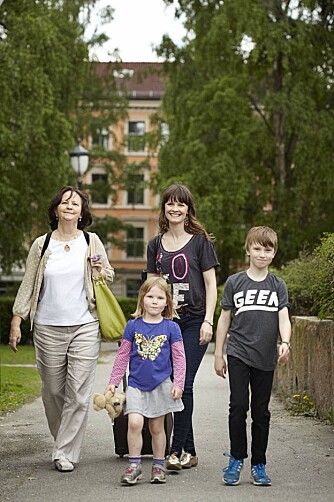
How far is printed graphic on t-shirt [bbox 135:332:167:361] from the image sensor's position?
7.51 metres

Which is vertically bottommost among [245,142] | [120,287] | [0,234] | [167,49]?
[120,287]

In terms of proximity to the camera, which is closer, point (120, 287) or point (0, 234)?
point (0, 234)

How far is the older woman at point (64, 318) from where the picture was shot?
825cm

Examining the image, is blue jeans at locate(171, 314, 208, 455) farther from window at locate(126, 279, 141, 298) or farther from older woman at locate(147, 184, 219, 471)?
window at locate(126, 279, 141, 298)

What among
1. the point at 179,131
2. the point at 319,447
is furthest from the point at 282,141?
the point at 319,447

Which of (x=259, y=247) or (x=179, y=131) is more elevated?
(x=179, y=131)

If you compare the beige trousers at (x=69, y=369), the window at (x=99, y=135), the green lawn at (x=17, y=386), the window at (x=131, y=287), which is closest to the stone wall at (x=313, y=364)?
the beige trousers at (x=69, y=369)

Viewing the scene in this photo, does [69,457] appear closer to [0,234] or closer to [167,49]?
[0,234]

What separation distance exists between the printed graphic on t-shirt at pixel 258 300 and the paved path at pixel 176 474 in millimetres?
1120

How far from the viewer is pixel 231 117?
36719mm

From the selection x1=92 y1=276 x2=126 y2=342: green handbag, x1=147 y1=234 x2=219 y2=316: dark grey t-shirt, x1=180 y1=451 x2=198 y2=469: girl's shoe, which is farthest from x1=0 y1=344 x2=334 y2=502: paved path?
x1=147 y1=234 x2=219 y2=316: dark grey t-shirt

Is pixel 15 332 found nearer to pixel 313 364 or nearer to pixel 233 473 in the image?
pixel 233 473

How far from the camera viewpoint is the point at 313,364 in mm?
11680

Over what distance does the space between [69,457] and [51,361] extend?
704mm
